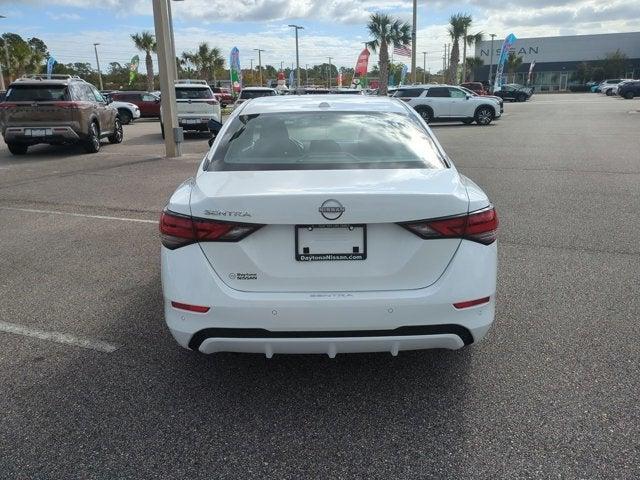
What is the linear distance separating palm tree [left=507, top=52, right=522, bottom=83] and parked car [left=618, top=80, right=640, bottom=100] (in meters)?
35.1

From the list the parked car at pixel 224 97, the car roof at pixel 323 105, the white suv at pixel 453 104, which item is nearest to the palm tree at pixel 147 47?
the parked car at pixel 224 97

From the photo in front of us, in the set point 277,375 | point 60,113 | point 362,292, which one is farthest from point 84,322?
point 60,113

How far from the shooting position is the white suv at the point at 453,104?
24.5m

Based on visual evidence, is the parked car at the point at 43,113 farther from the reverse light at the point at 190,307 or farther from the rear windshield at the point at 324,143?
the reverse light at the point at 190,307

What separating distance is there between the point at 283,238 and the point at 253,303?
35cm

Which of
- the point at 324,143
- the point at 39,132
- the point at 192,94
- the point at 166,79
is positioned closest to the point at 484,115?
the point at 192,94

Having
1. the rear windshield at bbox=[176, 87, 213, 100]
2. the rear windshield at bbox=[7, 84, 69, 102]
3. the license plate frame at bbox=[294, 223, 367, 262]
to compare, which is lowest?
the license plate frame at bbox=[294, 223, 367, 262]

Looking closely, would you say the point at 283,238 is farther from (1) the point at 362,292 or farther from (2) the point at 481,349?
(2) the point at 481,349

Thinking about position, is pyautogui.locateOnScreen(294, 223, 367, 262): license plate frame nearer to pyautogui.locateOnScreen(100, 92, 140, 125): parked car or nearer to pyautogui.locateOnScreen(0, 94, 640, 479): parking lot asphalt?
pyautogui.locateOnScreen(0, 94, 640, 479): parking lot asphalt

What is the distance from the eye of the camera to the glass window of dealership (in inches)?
3135

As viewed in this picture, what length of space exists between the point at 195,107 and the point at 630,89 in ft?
139

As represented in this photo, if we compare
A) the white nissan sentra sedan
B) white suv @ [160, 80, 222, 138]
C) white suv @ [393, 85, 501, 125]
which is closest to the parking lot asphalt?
the white nissan sentra sedan

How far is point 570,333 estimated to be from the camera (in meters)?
3.83

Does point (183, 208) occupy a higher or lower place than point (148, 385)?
higher
